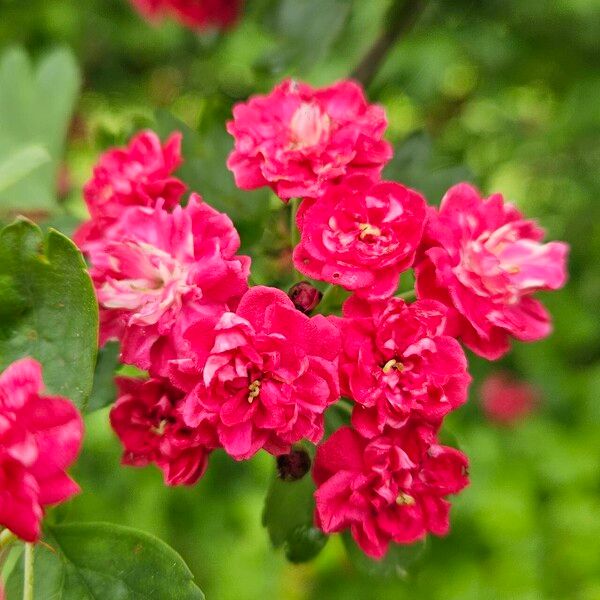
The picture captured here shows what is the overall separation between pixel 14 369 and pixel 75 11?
1763mm

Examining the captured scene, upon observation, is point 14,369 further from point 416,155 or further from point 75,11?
point 75,11

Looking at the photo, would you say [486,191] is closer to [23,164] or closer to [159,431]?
[23,164]

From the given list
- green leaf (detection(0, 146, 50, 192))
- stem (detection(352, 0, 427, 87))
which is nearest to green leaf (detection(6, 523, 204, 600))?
green leaf (detection(0, 146, 50, 192))

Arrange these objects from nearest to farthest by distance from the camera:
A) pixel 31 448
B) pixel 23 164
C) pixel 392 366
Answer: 1. pixel 31 448
2. pixel 392 366
3. pixel 23 164

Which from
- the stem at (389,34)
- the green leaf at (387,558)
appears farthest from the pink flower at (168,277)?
the stem at (389,34)

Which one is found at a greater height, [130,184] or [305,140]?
[305,140]

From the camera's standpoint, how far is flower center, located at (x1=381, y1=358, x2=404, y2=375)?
2.31 ft

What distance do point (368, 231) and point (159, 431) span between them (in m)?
0.27

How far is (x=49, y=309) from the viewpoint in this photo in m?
0.75

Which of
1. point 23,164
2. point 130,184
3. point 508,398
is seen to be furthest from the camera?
point 508,398

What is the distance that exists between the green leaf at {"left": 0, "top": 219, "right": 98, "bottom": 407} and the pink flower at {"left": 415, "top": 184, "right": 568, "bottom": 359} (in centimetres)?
31

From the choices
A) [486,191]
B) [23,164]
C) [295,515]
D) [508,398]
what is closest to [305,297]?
[295,515]

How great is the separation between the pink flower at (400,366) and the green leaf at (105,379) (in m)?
0.33

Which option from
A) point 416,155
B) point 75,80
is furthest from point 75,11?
point 416,155
